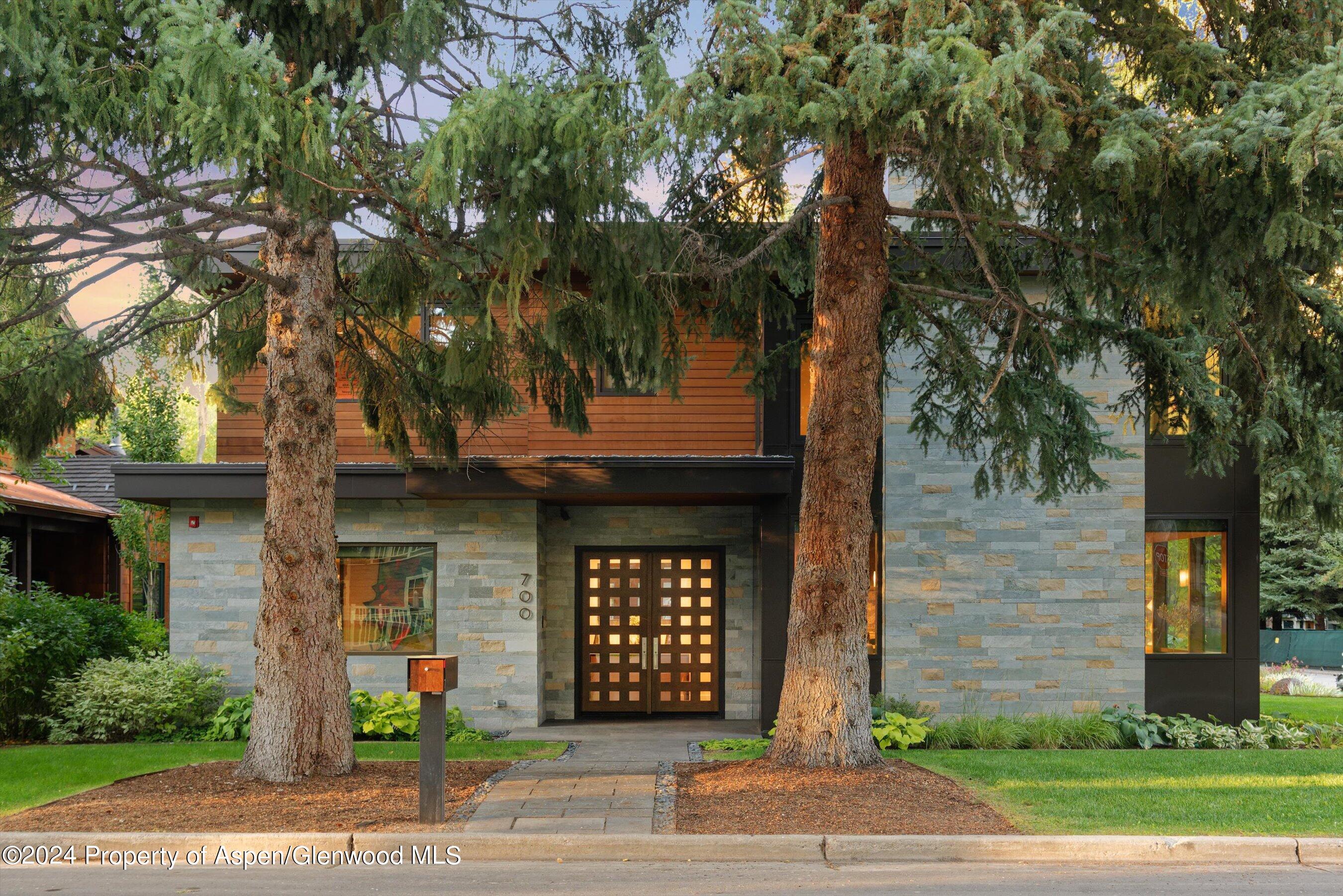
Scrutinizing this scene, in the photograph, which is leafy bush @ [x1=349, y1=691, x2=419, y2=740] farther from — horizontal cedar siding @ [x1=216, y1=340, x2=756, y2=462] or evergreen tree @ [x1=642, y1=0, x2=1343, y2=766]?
evergreen tree @ [x1=642, y1=0, x2=1343, y2=766]

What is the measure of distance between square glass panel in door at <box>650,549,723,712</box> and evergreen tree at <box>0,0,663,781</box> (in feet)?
14.1

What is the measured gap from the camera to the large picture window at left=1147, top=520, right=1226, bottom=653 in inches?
572

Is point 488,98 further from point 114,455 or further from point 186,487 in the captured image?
point 114,455

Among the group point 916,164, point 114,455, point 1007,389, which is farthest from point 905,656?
point 114,455

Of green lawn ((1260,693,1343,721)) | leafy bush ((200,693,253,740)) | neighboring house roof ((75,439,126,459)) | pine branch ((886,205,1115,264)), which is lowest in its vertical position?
green lawn ((1260,693,1343,721))

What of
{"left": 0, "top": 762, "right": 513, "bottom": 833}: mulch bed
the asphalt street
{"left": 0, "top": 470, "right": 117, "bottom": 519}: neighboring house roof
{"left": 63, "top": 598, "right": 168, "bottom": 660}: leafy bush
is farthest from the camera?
{"left": 0, "top": 470, "right": 117, "bottom": 519}: neighboring house roof

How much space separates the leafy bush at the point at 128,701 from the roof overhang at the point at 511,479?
2180mm

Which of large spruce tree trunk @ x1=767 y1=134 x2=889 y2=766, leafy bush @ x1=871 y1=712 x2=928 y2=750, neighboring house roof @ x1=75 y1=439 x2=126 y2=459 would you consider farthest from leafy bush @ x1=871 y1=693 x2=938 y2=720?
neighboring house roof @ x1=75 y1=439 x2=126 y2=459

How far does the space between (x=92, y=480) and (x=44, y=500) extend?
5.43 meters

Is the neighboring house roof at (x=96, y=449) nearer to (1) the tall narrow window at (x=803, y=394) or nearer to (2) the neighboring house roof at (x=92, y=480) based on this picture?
(2) the neighboring house roof at (x=92, y=480)

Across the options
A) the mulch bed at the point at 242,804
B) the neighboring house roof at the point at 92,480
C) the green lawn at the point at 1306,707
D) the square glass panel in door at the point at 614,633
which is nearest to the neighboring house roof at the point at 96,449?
the neighboring house roof at the point at 92,480

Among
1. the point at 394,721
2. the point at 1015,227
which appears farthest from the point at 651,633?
the point at 1015,227

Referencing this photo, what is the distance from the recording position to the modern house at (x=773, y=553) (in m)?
14.1

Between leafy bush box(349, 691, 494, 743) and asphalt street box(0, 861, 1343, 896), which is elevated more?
asphalt street box(0, 861, 1343, 896)
